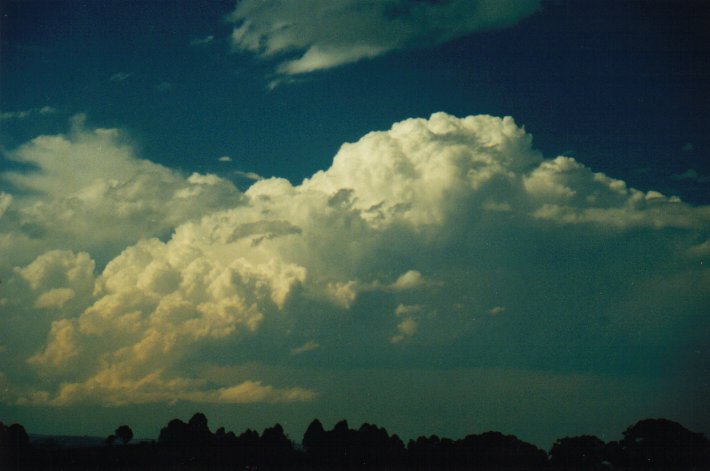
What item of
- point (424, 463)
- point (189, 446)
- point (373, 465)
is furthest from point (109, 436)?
point (424, 463)

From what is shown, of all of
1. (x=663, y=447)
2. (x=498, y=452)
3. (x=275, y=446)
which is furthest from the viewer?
(x=275, y=446)

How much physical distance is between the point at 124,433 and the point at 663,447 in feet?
371

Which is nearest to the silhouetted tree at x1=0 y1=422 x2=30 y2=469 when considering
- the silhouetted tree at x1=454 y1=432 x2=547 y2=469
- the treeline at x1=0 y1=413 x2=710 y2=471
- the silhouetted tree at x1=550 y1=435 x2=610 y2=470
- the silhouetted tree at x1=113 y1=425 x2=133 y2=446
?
the treeline at x1=0 y1=413 x2=710 y2=471

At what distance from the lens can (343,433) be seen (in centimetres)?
14575

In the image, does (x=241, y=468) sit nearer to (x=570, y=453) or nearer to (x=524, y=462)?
(x=524, y=462)

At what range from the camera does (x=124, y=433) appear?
6250 inches

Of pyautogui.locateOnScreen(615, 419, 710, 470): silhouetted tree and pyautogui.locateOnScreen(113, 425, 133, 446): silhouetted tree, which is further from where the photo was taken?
pyautogui.locateOnScreen(113, 425, 133, 446): silhouetted tree

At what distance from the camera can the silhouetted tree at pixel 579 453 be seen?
12512 cm

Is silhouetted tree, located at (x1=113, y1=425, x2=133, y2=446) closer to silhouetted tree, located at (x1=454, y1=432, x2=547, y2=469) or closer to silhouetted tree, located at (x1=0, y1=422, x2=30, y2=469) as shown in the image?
silhouetted tree, located at (x1=0, y1=422, x2=30, y2=469)

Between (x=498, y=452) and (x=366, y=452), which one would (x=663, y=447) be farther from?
(x=366, y=452)

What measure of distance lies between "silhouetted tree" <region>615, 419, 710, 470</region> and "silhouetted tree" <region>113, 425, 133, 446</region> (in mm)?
105047

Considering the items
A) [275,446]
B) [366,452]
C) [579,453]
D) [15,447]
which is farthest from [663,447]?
[15,447]

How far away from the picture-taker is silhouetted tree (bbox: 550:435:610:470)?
12512 centimetres

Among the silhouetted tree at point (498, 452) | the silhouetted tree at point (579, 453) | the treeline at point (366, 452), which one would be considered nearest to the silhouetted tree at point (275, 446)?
the treeline at point (366, 452)
